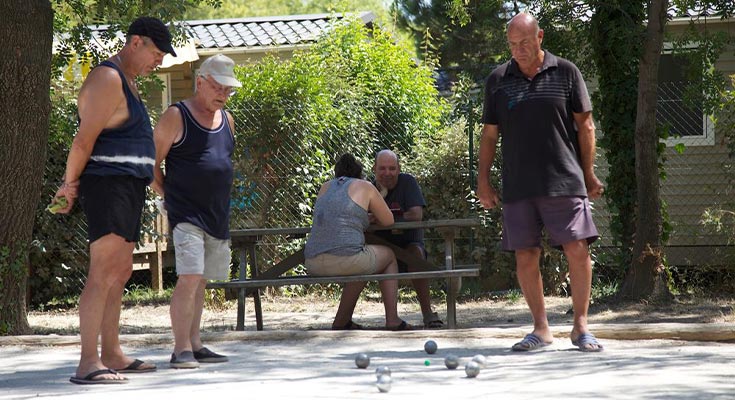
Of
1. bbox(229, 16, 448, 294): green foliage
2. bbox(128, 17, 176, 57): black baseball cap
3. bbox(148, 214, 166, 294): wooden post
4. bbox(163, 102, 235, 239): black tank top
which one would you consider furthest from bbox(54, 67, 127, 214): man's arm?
bbox(148, 214, 166, 294): wooden post

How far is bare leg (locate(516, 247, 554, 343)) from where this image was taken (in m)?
6.88

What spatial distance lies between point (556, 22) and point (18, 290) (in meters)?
5.14

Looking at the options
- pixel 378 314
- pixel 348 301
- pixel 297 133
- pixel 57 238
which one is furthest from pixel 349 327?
pixel 57 238

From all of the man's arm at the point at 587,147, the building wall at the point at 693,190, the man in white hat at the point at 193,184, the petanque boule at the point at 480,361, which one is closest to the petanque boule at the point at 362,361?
the petanque boule at the point at 480,361

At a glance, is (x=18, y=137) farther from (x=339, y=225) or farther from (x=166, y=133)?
(x=166, y=133)

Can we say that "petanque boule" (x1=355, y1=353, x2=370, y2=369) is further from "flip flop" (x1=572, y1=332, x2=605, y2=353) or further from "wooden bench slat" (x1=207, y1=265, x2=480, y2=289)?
"wooden bench slat" (x1=207, y1=265, x2=480, y2=289)

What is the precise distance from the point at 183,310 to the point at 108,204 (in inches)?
34.2

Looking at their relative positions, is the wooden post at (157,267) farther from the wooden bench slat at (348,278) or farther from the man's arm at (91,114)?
the man's arm at (91,114)

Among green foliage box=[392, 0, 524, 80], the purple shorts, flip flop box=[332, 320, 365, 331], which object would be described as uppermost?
green foliage box=[392, 0, 524, 80]

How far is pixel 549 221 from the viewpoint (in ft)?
22.1

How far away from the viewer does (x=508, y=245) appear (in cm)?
693

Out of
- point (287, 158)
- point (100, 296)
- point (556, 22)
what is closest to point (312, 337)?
point (100, 296)

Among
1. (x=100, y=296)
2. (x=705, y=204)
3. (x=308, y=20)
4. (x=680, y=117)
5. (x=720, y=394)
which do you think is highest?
(x=308, y=20)

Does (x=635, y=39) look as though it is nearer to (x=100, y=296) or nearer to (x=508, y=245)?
(x=508, y=245)
